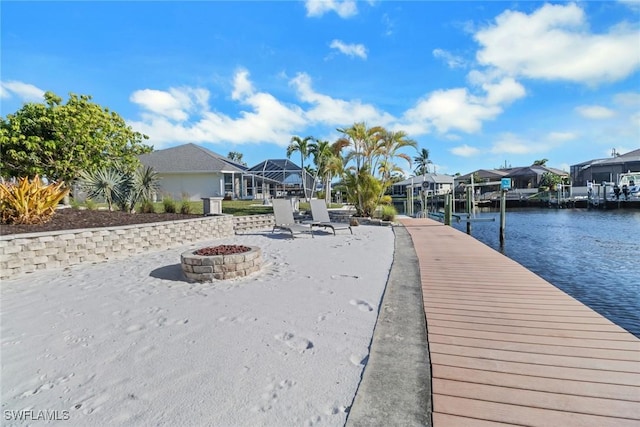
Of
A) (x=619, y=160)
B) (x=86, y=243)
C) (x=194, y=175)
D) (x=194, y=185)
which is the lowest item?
(x=86, y=243)

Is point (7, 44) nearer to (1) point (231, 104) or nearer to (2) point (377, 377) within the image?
(2) point (377, 377)

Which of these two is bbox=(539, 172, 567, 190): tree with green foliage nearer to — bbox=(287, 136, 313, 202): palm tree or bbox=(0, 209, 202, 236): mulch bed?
bbox=(287, 136, 313, 202): palm tree

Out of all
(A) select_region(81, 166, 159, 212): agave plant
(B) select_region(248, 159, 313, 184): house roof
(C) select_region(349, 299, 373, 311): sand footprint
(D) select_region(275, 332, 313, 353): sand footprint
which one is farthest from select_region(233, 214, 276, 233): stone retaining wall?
(B) select_region(248, 159, 313, 184): house roof

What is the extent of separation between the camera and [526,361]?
2416mm

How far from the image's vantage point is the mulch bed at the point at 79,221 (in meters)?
6.20

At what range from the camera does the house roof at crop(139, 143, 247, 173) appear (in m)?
26.3

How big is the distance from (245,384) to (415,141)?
15127 mm

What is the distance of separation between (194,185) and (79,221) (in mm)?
20256

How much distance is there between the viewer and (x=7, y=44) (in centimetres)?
778

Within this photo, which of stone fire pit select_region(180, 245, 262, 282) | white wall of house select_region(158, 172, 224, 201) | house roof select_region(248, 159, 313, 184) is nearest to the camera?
stone fire pit select_region(180, 245, 262, 282)

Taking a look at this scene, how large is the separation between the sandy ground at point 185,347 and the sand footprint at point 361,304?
16 mm

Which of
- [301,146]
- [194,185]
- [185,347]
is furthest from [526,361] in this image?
[194,185]

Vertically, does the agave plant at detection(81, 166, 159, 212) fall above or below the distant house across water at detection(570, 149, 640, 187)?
below
